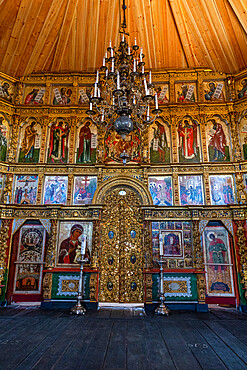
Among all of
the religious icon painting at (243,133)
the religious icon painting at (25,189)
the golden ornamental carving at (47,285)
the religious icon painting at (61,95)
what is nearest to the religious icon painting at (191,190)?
the religious icon painting at (243,133)

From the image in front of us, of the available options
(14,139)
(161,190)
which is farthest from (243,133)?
(14,139)

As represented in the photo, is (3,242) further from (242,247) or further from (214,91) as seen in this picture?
(214,91)

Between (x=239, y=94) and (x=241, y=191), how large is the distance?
13.0 feet

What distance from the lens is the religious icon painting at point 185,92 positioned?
998 cm

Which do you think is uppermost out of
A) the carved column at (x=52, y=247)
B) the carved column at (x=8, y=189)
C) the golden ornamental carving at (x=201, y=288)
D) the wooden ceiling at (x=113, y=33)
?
the wooden ceiling at (x=113, y=33)

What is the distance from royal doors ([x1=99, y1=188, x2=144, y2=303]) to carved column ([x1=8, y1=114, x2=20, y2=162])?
405 centimetres

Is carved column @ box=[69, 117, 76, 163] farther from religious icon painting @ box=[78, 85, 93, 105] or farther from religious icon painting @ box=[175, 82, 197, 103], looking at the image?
religious icon painting @ box=[175, 82, 197, 103]

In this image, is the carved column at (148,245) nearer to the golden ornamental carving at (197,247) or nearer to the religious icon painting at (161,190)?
the religious icon painting at (161,190)

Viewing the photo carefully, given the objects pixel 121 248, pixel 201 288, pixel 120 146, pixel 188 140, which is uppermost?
pixel 188 140

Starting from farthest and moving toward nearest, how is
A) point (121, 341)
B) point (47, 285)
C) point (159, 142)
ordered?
point (159, 142) → point (47, 285) → point (121, 341)

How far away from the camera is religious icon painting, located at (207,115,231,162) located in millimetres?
9352

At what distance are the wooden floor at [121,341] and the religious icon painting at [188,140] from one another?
18.0 ft

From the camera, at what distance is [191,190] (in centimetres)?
913

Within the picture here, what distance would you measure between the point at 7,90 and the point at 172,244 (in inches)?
356
